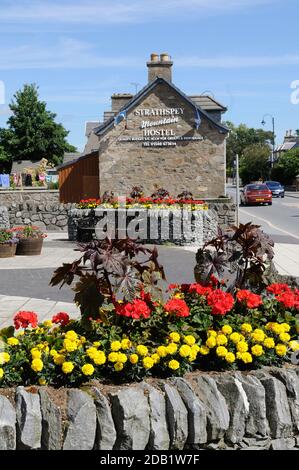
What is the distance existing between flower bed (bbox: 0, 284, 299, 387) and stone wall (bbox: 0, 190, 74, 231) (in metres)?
19.8

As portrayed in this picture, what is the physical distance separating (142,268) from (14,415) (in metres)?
1.54

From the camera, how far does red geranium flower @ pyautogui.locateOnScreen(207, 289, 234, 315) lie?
487 centimetres

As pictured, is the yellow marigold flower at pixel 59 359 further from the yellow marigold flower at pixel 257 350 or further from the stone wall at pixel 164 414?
the yellow marigold flower at pixel 257 350

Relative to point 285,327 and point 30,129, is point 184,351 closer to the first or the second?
point 285,327

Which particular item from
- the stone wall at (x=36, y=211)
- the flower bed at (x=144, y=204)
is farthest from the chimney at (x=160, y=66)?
the flower bed at (x=144, y=204)

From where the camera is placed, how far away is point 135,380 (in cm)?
450

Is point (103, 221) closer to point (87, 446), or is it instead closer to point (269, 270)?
point (269, 270)

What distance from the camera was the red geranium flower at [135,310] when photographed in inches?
183

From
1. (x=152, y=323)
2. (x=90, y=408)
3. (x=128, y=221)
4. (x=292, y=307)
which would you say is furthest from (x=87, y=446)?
(x=128, y=221)

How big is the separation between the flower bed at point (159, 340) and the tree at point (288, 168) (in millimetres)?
72232

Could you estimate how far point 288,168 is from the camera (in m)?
77.5

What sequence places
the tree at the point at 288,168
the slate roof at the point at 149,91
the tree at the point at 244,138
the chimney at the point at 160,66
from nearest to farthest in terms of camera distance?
the slate roof at the point at 149,91 → the chimney at the point at 160,66 → the tree at the point at 288,168 → the tree at the point at 244,138

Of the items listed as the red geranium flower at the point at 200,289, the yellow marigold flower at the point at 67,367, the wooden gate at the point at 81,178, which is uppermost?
the wooden gate at the point at 81,178

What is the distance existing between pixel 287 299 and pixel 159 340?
106cm
